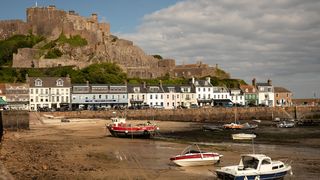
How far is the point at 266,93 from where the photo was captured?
10900cm

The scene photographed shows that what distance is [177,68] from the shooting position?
5167 inches

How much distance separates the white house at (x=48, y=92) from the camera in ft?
283

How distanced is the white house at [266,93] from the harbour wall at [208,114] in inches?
428

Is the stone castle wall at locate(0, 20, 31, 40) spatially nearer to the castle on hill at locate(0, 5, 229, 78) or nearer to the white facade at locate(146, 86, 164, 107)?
the castle on hill at locate(0, 5, 229, 78)

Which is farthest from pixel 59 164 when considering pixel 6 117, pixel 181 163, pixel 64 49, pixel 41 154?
pixel 64 49

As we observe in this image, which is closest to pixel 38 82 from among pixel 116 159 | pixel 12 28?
pixel 12 28

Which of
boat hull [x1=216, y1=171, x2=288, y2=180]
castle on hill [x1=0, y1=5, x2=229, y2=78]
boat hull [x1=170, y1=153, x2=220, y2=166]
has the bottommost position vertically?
boat hull [x1=216, y1=171, x2=288, y2=180]

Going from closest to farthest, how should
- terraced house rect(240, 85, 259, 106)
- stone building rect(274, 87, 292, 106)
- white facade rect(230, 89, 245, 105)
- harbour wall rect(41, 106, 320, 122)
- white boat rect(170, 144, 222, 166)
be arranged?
white boat rect(170, 144, 222, 166), harbour wall rect(41, 106, 320, 122), white facade rect(230, 89, 245, 105), terraced house rect(240, 85, 259, 106), stone building rect(274, 87, 292, 106)

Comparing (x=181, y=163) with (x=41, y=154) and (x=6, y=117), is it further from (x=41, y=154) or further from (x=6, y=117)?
(x=6, y=117)

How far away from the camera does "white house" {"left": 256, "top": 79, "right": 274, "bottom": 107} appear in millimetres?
108375

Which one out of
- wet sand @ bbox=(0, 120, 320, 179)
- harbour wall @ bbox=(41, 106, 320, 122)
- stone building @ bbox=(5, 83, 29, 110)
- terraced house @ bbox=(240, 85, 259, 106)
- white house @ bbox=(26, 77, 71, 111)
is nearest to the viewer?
wet sand @ bbox=(0, 120, 320, 179)

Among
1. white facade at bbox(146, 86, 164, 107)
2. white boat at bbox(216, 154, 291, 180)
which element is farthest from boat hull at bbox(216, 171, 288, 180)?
white facade at bbox(146, 86, 164, 107)

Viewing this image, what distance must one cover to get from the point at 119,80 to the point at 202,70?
32427mm

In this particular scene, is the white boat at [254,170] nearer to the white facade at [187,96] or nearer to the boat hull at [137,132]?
the boat hull at [137,132]
